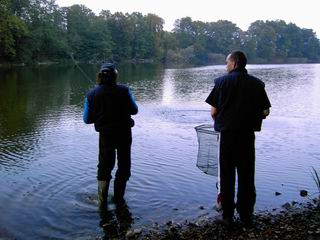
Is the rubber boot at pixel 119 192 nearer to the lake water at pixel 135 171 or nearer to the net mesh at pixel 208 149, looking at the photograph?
the lake water at pixel 135 171

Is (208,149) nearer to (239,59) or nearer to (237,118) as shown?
(237,118)

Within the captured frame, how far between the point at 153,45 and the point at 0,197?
4948 inches

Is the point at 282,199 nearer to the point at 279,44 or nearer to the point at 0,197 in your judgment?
the point at 0,197

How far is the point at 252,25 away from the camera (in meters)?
181

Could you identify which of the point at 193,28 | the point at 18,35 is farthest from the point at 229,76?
the point at 193,28

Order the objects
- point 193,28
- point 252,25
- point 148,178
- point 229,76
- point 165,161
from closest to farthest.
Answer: point 229,76 → point 148,178 → point 165,161 → point 193,28 → point 252,25

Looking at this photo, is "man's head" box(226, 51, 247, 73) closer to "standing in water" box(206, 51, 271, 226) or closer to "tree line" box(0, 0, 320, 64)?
"standing in water" box(206, 51, 271, 226)

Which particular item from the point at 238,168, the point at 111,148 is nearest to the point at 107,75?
the point at 111,148

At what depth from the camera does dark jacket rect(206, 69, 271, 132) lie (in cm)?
534

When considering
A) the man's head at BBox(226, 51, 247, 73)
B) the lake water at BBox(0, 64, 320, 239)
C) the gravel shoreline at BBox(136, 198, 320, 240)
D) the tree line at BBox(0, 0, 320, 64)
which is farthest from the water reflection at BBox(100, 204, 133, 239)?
the tree line at BBox(0, 0, 320, 64)

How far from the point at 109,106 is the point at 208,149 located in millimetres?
1723

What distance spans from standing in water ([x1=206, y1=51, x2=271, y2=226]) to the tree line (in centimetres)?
5566

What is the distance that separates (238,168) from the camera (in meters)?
5.58

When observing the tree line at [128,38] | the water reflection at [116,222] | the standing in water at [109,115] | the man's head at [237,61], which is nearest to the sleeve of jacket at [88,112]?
the standing in water at [109,115]
